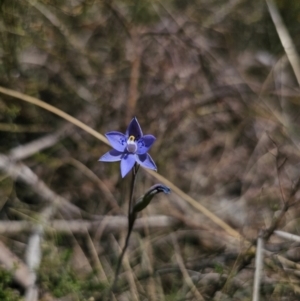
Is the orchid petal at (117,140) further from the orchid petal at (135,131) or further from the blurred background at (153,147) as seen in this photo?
the blurred background at (153,147)

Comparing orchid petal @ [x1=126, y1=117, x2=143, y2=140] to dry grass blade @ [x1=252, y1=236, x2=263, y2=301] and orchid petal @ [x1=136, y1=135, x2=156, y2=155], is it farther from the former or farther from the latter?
dry grass blade @ [x1=252, y1=236, x2=263, y2=301]

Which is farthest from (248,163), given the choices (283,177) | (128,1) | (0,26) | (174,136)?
(0,26)

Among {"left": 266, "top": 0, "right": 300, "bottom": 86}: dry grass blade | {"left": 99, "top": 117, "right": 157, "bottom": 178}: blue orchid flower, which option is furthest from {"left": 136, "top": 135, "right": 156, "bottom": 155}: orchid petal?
{"left": 266, "top": 0, "right": 300, "bottom": 86}: dry grass blade

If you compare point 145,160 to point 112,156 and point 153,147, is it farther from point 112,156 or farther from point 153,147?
point 153,147

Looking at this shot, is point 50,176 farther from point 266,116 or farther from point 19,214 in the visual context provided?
point 266,116

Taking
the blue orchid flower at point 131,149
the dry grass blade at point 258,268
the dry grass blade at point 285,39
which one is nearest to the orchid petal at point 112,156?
the blue orchid flower at point 131,149
